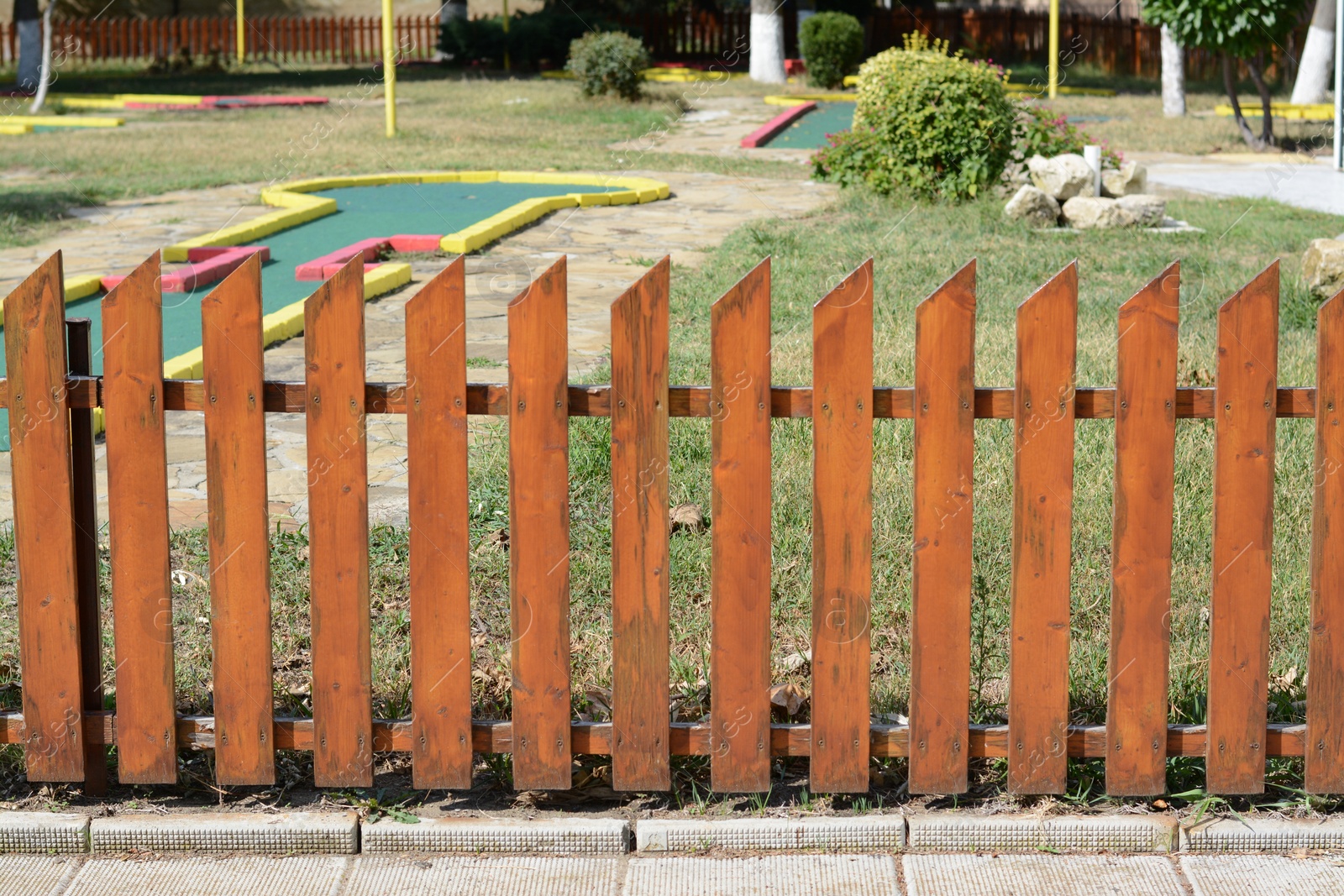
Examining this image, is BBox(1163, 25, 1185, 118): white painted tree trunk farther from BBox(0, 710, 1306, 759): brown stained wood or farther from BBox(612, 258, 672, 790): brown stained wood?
BBox(612, 258, 672, 790): brown stained wood

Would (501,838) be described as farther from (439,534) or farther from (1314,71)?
(1314,71)

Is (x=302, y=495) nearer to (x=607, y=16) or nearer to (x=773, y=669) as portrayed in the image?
(x=773, y=669)

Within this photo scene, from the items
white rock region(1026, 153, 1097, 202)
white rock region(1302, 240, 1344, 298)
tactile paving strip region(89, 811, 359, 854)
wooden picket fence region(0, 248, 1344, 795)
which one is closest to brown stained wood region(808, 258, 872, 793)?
wooden picket fence region(0, 248, 1344, 795)

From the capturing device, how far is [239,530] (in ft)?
10.6

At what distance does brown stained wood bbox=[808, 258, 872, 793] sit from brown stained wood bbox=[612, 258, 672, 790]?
0.32 meters

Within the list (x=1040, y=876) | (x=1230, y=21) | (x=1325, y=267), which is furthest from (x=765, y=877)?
(x=1230, y=21)

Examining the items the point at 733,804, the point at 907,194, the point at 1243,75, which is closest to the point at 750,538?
the point at 733,804

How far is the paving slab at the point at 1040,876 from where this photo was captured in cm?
303

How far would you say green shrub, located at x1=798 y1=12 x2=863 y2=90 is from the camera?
29.6m

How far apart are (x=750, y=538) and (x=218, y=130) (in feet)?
66.4

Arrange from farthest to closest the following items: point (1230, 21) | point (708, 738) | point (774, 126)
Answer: point (774, 126) < point (1230, 21) < point (708, 738)

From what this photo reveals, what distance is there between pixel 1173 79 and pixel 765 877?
24157 mm

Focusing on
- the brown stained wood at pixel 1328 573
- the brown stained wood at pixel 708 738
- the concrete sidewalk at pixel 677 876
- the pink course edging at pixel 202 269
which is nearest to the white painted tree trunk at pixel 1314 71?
the pink course edging at pixel 202 269

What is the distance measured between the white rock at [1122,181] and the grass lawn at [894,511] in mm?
1389
